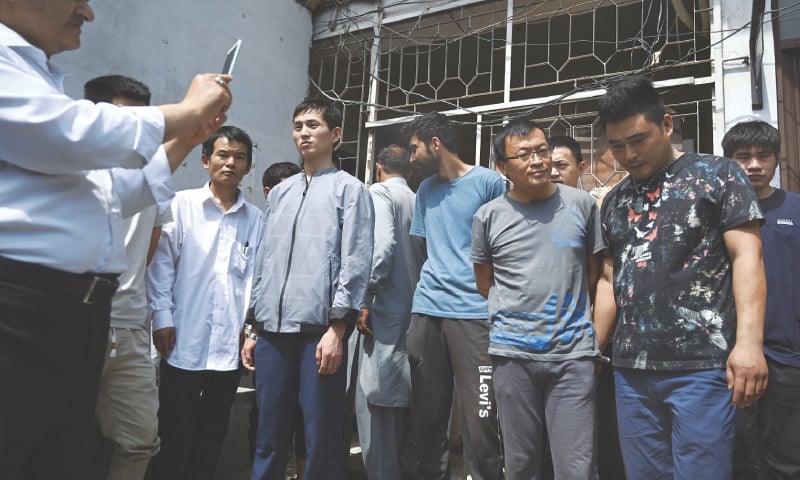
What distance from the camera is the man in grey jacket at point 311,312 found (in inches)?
96.3

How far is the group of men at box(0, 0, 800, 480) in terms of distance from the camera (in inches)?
53.3

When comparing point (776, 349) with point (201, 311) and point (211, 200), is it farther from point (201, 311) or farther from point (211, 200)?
point (211, 200)

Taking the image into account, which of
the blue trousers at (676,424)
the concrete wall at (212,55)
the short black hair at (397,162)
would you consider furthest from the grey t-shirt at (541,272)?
the concrete wall at (212,55)

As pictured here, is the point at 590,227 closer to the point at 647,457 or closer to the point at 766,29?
the point at 647,457

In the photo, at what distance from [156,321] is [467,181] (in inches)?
69.5

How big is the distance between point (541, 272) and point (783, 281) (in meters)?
1.18

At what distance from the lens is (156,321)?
275 centimetres

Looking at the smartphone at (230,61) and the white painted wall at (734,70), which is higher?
the white painted wall at (734,70)

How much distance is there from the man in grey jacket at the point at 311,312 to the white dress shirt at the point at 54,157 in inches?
43.8

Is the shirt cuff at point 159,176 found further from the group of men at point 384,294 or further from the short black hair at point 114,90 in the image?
the short black hair at point 114,90

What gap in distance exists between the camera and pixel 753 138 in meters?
2.69

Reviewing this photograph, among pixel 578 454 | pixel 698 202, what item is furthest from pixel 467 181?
pixel 578 454

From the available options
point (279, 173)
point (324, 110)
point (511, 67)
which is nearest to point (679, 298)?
point (324, 110)

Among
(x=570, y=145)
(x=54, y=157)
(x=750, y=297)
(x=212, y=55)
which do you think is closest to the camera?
(x=54, y=157)
